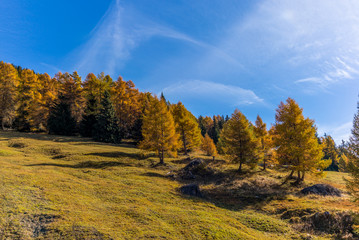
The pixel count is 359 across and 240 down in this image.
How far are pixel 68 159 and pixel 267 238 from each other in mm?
28638

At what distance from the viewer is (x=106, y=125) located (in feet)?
145

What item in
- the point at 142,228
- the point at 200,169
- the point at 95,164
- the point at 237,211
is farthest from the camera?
the point at 200,169

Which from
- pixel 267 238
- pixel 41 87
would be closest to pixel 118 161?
pixel 267 238

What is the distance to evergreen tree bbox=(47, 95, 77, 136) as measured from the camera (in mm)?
45719

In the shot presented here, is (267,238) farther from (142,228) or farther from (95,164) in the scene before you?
(95,164)

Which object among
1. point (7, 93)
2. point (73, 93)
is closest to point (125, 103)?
point (73, 93)

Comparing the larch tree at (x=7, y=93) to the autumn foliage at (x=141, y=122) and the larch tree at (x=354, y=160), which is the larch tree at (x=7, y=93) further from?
the larch tree at (x=354, y=160)

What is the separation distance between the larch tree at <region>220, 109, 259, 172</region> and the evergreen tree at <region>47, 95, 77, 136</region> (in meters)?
43.9

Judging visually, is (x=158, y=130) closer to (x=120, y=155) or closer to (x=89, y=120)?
(x=120, y=155)

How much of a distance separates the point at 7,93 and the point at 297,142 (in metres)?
65.9

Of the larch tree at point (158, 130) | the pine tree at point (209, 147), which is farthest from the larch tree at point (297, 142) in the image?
the pine tree at point (209, 147)

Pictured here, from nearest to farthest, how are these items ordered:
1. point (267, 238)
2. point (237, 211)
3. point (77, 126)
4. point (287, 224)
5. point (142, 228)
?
1. point (142, 228)
2. point (267, 238)
3. point (287, 224)
4. point (237, 211)
5. point (77, 126)

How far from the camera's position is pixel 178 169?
92.3 ft

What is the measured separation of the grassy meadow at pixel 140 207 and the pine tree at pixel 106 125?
771 inches
